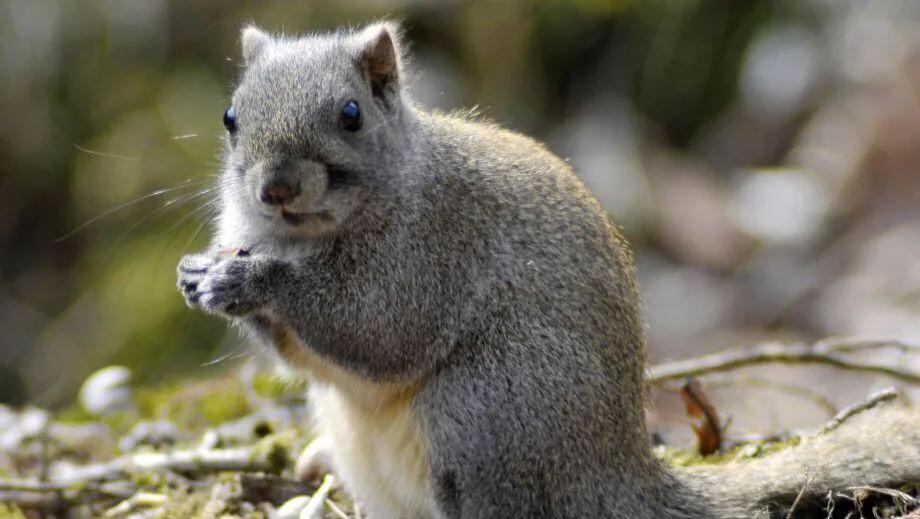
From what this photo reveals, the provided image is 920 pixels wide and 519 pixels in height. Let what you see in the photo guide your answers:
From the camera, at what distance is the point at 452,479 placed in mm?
4305

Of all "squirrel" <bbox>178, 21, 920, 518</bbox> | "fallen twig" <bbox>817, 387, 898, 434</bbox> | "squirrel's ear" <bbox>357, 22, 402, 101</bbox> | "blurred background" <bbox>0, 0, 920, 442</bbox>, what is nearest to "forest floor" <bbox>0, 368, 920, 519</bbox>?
"fallen twig" <bbox>817, 387, 898, 434</bbox>

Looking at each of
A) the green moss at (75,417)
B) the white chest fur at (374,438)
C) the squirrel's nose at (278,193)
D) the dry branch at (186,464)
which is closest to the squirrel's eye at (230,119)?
the squirrel's nose at (278,193)

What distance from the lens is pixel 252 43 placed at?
4996mm

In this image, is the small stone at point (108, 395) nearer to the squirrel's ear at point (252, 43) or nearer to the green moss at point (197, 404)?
the green moss at point (197, 404)

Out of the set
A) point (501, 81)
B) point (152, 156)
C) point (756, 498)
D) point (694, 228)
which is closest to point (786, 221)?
point (694, 228)

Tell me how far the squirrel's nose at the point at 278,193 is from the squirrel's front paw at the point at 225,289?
1.04ft

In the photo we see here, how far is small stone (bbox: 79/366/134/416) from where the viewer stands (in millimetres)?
6551

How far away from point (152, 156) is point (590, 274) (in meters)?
7.30

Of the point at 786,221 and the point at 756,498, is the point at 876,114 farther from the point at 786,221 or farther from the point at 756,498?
the point at 756,498

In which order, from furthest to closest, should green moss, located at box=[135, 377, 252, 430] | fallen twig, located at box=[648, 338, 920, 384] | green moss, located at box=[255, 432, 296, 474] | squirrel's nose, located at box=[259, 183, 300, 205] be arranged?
green moss, located at box=[135, 377, 252, 430]
fallen twig, located at box=[648, 338, 920, 384]
green moss, located at box=[255, 432, 296, 474]
squirrel's nose, located at box=[259, 183, 300, 205]

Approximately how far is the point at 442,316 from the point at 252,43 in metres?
1.49

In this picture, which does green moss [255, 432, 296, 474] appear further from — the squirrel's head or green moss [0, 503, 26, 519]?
the squirrel's head

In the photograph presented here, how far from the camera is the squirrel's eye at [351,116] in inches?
174

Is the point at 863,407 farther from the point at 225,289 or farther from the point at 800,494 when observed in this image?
the point at 225,289
